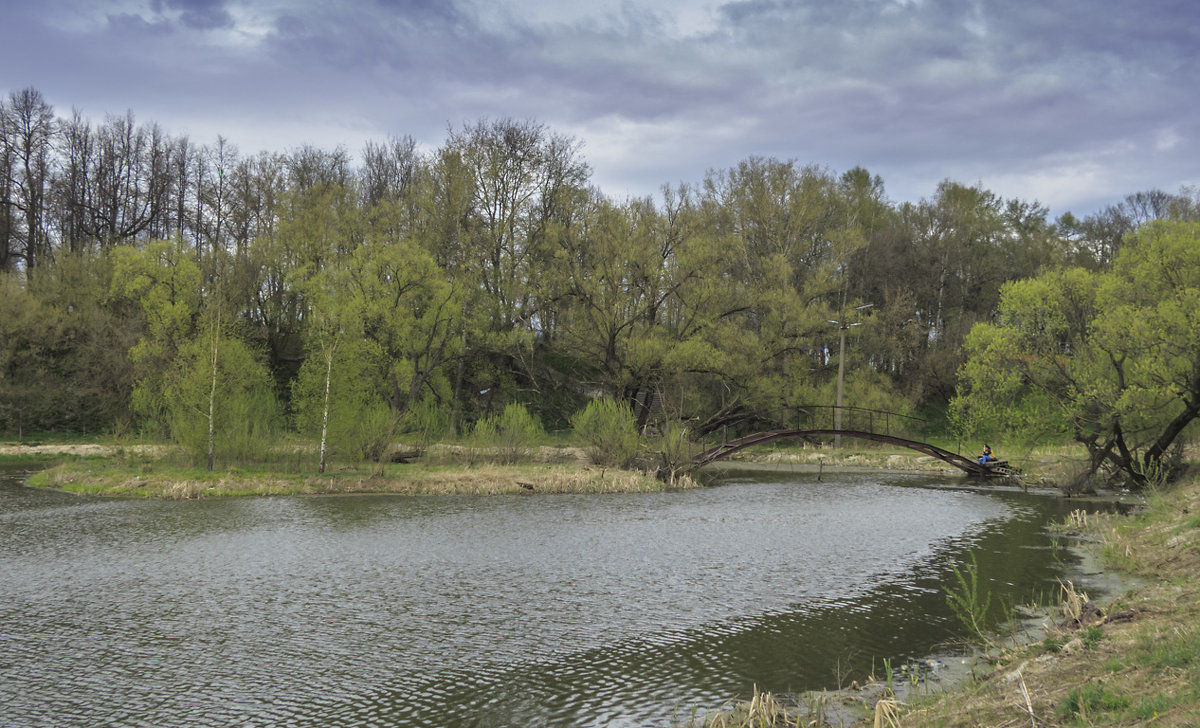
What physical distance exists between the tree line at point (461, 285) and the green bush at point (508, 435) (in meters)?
3.24

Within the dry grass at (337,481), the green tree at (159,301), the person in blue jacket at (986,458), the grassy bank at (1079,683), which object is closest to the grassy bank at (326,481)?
the dry grass at (337,481)

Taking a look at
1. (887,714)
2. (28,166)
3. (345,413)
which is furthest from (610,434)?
(28,166)

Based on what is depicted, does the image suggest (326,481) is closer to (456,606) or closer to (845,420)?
(456,606)

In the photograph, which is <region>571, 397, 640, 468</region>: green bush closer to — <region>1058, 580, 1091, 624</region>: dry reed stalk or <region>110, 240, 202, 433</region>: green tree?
<region>110, 240, 202, 433</region>: green tree

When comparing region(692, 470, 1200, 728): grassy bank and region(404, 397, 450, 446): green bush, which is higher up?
region(404, 397, 450, 446): green bush

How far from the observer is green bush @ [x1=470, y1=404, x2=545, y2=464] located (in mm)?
34750

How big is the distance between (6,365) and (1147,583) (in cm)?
5292

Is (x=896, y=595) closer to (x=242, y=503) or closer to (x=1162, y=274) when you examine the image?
(x=1162, y=274)

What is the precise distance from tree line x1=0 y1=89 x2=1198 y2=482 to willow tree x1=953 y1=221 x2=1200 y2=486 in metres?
12.1

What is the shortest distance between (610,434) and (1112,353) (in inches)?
707

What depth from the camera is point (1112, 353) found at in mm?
26016

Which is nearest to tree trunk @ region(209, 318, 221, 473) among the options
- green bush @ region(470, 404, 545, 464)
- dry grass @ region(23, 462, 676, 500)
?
dry grass @ region(23, 462, 676, 500)

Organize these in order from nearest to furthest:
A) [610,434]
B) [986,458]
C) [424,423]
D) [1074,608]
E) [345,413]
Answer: [1074,608] → [345,413] → [610,434] → [986,458] → [424,423]

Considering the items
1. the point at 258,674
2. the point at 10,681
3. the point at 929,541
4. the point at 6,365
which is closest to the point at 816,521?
the point at 929,541
